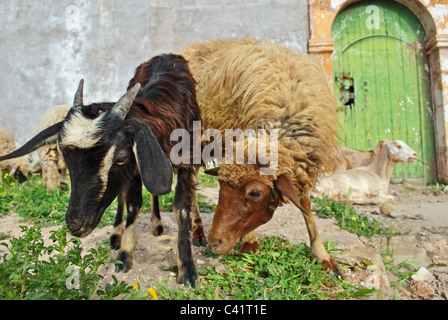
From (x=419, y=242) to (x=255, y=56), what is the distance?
285 centimetres

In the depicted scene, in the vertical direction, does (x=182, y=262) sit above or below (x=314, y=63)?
below

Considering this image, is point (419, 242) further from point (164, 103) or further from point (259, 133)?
point (164, 103)

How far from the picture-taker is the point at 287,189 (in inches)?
97.8

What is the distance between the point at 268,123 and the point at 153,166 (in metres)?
1.18

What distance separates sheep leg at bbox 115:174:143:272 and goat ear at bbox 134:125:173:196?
0.90 meters

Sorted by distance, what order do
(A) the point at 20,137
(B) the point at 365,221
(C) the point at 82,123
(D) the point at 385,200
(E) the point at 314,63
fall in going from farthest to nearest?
(A) the point at 20,137, (D) the point at 385,200, (B) the point at 365,221, (E) the point at 314,63, (C) the point at 82,123

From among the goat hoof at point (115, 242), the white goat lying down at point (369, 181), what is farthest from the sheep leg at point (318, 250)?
the white goat lying down at point (369, 181)

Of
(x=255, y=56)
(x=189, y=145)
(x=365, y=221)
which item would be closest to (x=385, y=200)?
(x=365, y=221)

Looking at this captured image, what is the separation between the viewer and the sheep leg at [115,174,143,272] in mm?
2836

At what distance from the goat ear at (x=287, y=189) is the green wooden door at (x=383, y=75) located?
615cm

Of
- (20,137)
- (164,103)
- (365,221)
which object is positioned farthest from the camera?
(20,137)

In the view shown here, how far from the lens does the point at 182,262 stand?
263cm

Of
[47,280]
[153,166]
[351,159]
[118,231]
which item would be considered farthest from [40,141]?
[351,159]

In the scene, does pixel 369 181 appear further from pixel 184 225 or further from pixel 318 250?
pixel 184 225
